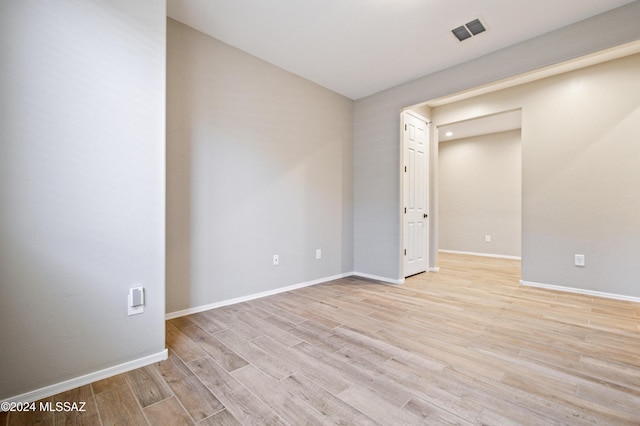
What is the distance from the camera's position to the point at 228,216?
9.12ft

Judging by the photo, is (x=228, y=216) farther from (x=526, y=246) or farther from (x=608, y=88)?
(x=608, y=88)

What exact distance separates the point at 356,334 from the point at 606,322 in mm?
2189

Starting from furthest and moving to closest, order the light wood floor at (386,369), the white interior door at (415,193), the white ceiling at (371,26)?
the white interior door at (415,193) < the white ceiling at (371,26) < the light wood floor at (386,369)

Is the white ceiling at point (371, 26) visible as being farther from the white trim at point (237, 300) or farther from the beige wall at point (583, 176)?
the white trim at point (237, 300)

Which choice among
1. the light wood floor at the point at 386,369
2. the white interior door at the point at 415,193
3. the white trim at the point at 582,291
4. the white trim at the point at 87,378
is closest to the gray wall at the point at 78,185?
the white trim at the point at 87,378

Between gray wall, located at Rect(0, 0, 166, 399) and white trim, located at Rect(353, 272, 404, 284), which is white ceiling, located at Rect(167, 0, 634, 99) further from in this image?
white trim, located at Rect(353, 272, 404, 284)

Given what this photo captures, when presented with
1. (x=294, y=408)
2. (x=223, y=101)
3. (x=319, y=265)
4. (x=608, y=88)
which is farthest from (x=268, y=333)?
(x=608, y=88)

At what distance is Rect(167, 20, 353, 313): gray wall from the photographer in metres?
2.47

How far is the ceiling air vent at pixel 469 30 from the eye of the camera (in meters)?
2.42

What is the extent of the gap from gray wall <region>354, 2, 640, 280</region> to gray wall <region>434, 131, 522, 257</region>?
2305 mm

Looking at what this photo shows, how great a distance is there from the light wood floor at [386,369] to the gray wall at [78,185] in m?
0.28

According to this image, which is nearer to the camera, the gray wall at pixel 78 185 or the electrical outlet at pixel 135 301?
the gray wall at pixel 78 185

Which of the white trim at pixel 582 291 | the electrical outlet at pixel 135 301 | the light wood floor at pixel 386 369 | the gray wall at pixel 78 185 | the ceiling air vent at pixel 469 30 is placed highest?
the ceiling air vent at pixel 469 30

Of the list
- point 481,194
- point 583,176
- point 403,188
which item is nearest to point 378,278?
point 403,188
